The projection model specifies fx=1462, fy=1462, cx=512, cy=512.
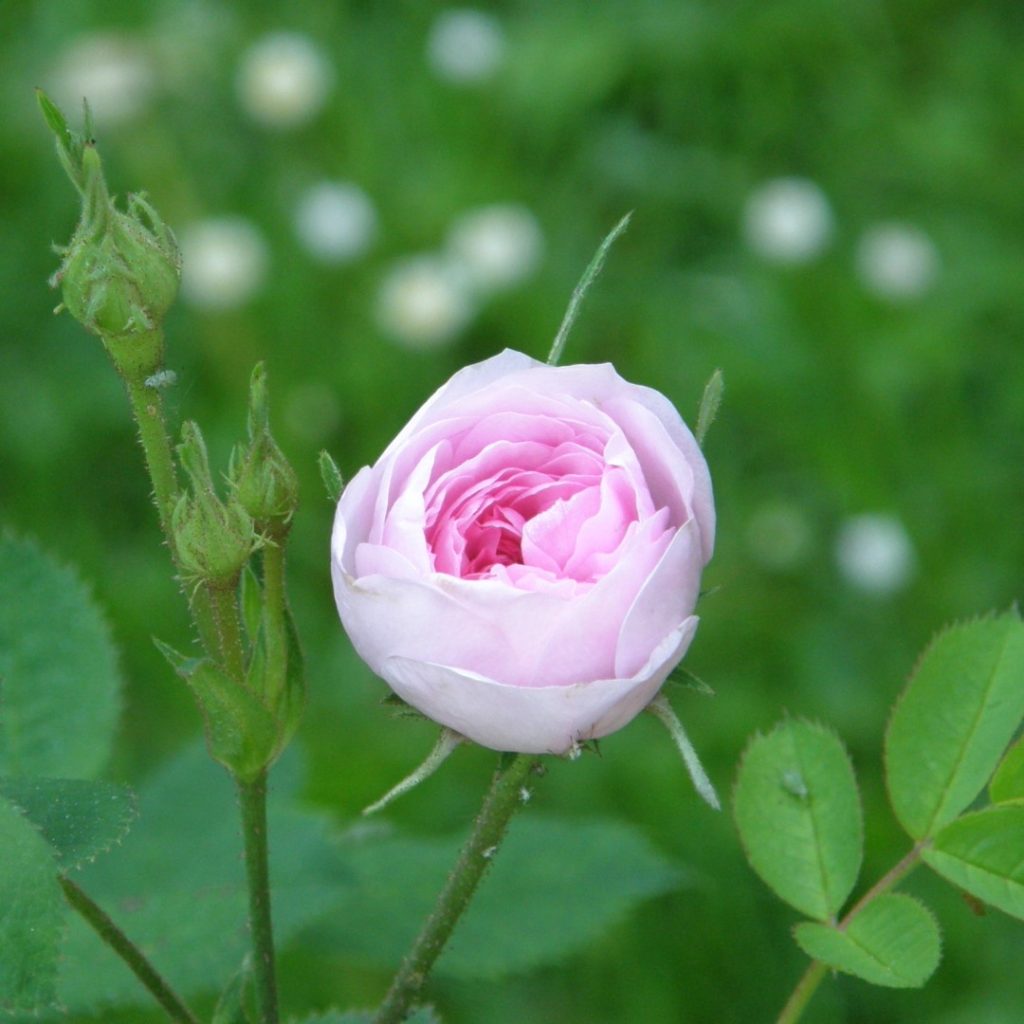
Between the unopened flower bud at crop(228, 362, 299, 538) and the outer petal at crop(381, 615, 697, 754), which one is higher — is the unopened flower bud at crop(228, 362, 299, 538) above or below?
above

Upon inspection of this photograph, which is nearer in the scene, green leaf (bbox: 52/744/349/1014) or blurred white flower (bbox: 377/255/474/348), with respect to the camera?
green leaf (bbox: 52/744/349/1014)

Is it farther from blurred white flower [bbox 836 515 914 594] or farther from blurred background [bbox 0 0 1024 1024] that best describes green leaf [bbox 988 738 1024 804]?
blurred white flower [bbox 836 515 914 594]

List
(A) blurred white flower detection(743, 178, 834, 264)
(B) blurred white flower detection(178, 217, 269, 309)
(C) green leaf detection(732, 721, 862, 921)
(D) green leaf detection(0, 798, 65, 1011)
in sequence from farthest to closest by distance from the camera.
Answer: (A) blurred white flower detection(743, 178, 834, 264), (B) blurred white flower detection(178, 217, 269, 309), (C) green leaf detection(732, 721, 862, 921), (D) green leaf detection(0, 798, 65, 1011)

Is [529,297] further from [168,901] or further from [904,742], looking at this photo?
[904,742]

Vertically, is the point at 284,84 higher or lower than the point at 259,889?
lower

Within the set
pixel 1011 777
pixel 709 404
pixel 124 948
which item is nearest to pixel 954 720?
pixel 1011 777

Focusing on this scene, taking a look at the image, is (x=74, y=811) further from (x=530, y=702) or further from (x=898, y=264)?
(x=898, y=264)

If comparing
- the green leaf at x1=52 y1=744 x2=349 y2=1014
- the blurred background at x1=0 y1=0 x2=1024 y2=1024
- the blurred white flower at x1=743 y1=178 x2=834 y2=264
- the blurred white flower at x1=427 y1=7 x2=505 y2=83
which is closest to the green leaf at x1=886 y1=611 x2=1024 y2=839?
the green leaf at x1=52 y1=744 x2=349 y2=1014

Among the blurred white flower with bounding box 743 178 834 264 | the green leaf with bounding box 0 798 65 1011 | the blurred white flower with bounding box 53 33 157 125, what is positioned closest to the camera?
the green leaf with bounding box 0 798 65 1011

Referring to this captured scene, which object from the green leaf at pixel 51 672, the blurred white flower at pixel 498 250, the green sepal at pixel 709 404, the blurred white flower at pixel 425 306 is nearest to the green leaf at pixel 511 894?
the green leaf at pixel 51 672
